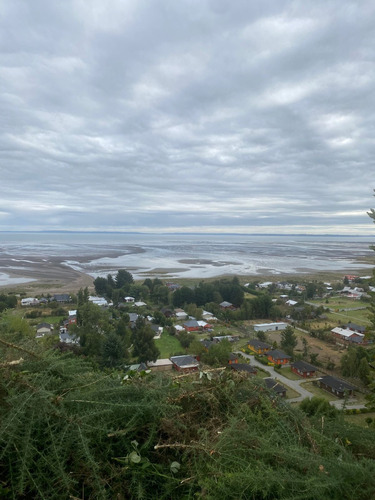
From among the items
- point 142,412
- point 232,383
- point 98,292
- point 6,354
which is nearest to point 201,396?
point 232,383

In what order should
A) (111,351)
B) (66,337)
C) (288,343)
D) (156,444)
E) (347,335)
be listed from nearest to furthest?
(156,444)
(111,351)
(288,343)
(66,337)
(347,335)

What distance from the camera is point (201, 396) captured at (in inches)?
113

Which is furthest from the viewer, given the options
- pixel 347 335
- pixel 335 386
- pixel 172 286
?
pixel 172 286

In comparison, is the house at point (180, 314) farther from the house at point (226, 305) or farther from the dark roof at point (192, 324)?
the house at point (226, 305)

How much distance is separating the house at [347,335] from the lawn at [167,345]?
42.9 feet

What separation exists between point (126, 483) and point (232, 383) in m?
1.30

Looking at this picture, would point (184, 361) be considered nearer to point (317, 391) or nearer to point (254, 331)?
point (317, 391)

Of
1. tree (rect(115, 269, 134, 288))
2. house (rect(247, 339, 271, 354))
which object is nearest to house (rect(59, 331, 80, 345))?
house (rect(247, 339, 271, 354))

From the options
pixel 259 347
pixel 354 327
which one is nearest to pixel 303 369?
pixel 259 347

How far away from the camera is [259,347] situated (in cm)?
2156

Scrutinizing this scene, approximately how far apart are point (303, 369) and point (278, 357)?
70.6 inches

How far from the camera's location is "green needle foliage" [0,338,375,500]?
1873 millimetres

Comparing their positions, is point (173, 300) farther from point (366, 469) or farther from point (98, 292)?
point (366, 469)

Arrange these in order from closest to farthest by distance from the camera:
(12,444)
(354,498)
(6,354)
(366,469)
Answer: (354,498) → (366,469) → (12,444) → (6,354)
